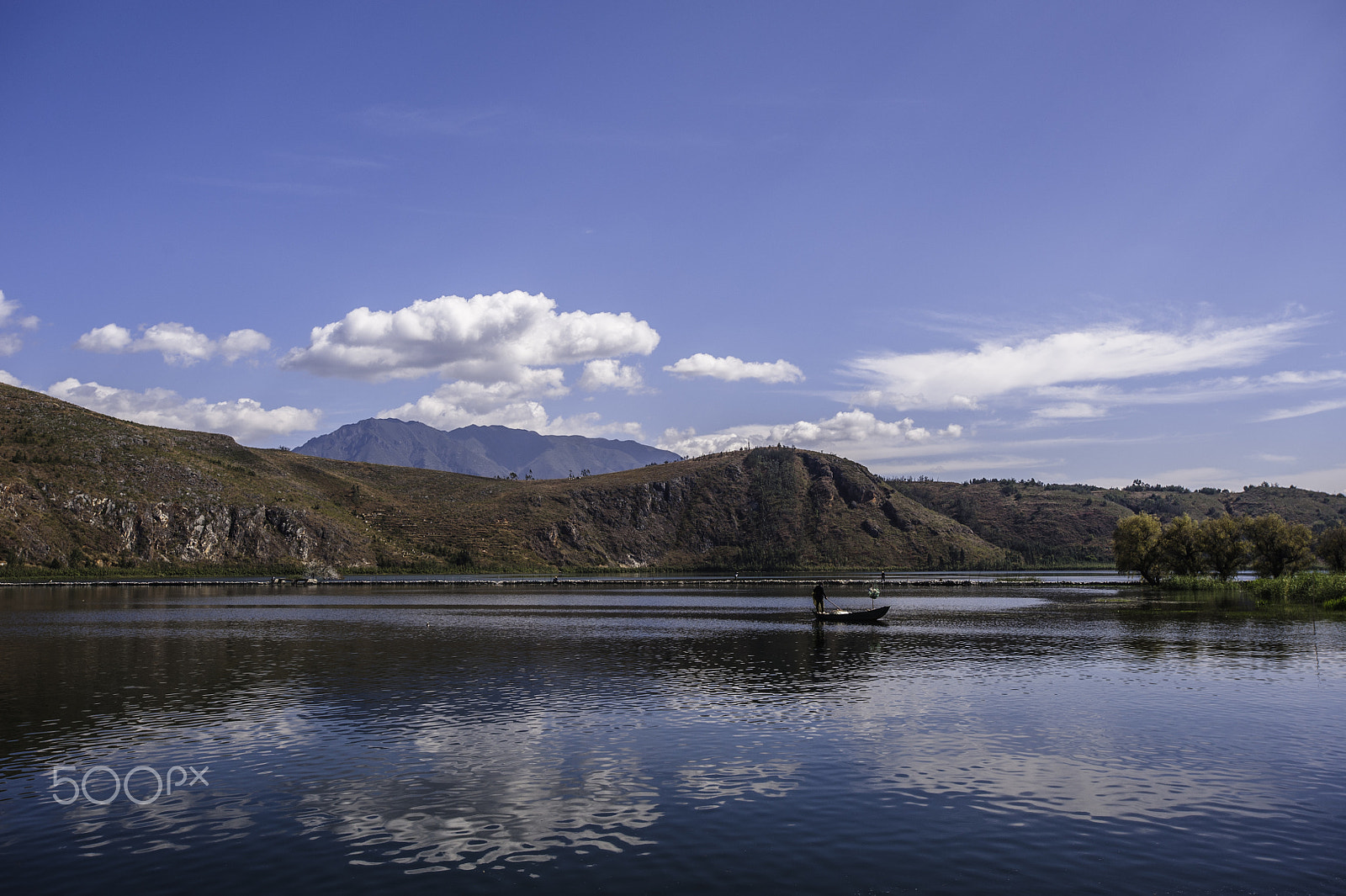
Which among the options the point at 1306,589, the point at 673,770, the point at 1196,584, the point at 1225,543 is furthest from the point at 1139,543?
the point at 673,770

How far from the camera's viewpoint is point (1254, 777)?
78.6 ft

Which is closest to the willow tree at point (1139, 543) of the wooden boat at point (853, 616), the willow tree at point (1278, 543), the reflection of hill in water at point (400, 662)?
the willow tree at point (1278, 543)

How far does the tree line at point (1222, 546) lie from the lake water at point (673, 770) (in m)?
80.4

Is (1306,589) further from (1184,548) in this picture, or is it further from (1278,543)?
(1184,548)

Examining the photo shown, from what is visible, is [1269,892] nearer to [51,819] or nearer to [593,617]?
[51,819]

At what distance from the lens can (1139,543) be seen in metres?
129

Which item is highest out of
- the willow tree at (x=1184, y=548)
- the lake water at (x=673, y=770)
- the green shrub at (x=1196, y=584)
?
the willow tree at (x=1184, y=548)

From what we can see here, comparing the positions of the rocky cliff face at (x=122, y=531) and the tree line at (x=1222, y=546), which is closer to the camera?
the tree line at (x=1222, y=546)

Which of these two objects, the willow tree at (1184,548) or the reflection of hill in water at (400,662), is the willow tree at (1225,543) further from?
the reflection of hill in water at (400,662)

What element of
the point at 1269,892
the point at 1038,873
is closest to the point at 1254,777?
the point at 1269,892

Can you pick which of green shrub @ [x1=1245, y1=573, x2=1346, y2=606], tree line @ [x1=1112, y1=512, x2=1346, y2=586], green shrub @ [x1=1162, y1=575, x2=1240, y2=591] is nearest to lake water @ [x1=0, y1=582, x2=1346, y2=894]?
green shrub @ [x1=1245, y1=573, x2=1346, y2=606]

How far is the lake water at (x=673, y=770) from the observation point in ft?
56.0

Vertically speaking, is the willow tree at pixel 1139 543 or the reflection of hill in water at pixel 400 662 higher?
the willow tree at pixel 1139 543

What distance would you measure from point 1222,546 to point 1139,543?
1063cm
